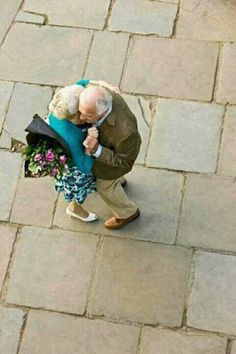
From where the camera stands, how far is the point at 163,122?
18.3ft

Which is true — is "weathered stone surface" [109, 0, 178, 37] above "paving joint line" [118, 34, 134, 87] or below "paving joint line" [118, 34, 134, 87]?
above

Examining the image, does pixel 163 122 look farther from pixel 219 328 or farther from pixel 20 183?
pixel 219 328

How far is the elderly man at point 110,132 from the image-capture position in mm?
4023

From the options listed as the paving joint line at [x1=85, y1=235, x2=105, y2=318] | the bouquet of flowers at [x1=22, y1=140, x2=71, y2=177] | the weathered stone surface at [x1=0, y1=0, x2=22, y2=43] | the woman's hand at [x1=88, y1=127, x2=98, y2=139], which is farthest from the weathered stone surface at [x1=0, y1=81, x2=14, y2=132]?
the woman's hand at [x1=88, y1=127, x2=98, y2=139]

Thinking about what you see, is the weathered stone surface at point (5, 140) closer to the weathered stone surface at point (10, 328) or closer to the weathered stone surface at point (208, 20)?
the weathered stone surface at point (10, 328)

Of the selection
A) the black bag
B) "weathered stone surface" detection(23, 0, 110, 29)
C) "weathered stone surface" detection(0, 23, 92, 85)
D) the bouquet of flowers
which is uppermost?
"weathered stone surface" detection(23, 0, 110, 29)

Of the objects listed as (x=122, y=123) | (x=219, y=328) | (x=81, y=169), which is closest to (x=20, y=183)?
(x=81, y=169)

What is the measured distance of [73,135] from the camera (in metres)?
4.19

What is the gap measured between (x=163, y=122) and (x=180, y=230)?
3.16ft

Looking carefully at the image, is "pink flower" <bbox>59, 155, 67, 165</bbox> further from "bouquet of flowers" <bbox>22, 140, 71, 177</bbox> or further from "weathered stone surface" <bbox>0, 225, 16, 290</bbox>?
"weathered stone surface" <bbox>0, 225, 16, 290</bbox>

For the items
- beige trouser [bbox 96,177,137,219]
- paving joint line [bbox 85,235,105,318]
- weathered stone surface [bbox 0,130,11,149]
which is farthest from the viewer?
weathered stone surface [bbox 0,130,11,149]

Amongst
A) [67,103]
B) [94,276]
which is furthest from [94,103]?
[94,276]

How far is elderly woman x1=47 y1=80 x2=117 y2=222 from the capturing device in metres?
4.07

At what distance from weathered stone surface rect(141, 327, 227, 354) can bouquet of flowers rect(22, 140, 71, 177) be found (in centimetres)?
141
